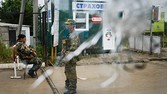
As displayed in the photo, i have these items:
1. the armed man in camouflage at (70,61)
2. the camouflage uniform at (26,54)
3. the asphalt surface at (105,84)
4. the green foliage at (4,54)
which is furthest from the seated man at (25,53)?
the green foliage at (4,54)

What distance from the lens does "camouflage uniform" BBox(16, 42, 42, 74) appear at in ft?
17.7

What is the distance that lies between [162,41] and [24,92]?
2860 millimetres

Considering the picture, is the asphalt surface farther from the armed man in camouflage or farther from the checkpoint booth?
the checkpoint booth

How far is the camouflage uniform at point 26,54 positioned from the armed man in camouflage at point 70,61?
1.34 m

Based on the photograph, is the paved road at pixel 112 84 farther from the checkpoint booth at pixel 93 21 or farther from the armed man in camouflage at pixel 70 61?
the checkpoint booth at pixel 93 21

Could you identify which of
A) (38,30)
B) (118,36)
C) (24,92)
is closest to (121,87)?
(24,92)

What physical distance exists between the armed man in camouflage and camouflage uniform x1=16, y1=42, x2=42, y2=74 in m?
1.34

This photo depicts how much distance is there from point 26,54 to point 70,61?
186cm

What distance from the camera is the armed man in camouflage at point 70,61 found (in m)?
2.67

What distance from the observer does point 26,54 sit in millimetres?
5492

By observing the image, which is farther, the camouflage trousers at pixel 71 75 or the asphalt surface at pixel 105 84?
the asphalt surface at pixel 105 84

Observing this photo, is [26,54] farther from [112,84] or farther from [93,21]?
[93,21]

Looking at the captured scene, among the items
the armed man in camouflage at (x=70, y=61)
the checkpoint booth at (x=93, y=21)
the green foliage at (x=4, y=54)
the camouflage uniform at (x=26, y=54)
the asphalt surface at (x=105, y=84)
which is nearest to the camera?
the checkpoint booth at (x=93, y=21)

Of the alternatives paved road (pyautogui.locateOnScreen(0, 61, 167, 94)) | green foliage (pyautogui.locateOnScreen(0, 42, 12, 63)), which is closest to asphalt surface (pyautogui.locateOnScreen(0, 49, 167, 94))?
paved road (pyautogui.locateOnScreen(0, 61, 167, 94))
